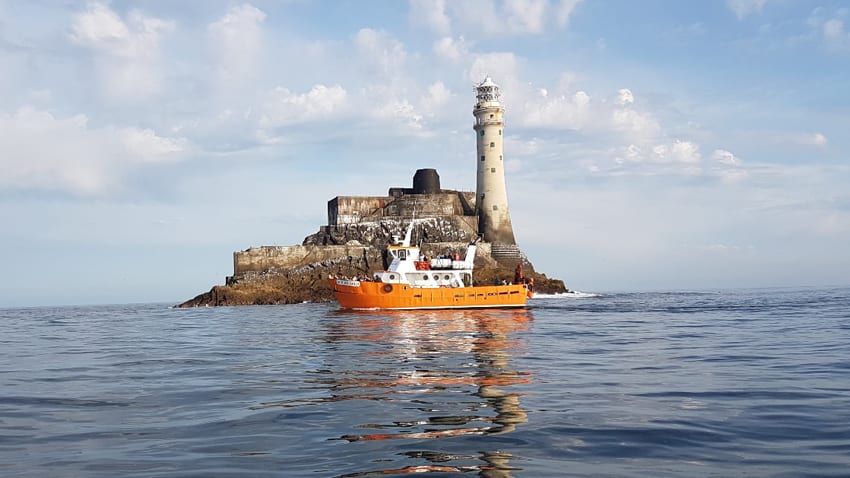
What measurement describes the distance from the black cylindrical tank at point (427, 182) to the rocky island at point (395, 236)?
0.35 feet

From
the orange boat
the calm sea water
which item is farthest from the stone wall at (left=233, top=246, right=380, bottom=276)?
the calm sea water

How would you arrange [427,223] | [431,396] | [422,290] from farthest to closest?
[427,223] < [422,290] < [431,396]

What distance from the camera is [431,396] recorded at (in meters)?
9.78

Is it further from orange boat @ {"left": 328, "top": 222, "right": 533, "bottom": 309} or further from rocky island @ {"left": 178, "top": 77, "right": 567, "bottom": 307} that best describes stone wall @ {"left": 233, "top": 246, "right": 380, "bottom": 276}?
orange boat @ {"left": 328, "top": 222, "right": 533, "bottom": 309}

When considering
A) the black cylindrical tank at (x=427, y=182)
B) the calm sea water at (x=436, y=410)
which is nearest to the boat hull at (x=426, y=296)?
the calm sea water at (x=436, y=410)

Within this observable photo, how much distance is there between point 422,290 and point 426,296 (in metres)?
0.39

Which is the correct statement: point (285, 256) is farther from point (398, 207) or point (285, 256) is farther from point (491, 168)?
point (491, 168)

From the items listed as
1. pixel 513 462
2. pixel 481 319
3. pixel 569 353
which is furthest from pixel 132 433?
pixel 481 319

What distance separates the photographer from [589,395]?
9.70 m

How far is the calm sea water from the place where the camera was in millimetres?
6172

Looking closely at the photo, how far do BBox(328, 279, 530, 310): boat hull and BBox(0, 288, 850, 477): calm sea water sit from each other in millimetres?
17788

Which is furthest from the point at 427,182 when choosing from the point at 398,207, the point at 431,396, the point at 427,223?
the point at 431,396

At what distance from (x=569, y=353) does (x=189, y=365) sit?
8600 mm

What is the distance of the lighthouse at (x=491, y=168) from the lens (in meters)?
63.2
